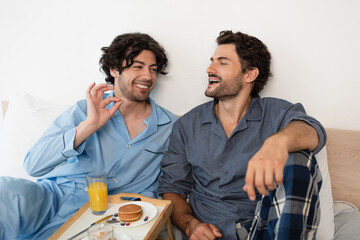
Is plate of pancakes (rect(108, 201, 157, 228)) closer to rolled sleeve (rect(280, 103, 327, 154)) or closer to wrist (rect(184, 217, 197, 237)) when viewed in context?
wrist (rect(184, 217, 197, 237))

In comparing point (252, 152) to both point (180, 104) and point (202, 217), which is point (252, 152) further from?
point (180, 104)

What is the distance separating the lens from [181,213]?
4.31 ft

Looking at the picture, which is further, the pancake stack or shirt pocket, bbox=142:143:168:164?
shirt pocket, bbox=142:143:168:164

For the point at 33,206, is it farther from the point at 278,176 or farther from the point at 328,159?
the point at 328,159

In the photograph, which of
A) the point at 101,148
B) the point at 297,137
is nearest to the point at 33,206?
the point at 101,148

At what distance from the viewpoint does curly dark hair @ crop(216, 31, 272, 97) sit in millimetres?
1436

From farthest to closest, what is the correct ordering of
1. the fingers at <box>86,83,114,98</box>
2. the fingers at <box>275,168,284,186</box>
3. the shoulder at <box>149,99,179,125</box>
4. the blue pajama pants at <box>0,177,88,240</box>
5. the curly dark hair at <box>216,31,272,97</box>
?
the shoulder at <box>149,99,179,125</box>
the curly dark hair at <box>216,31,272,97</box>
the fingers at <box>86,83,114,98</box>
the blue pajama pants at <box>0,177,88,240</box>
the fingers at <box>275,168,284,186</box>

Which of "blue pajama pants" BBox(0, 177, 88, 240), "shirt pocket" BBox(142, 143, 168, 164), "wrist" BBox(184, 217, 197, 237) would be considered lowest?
"wrist" BBox(184, 217, 197, 237)

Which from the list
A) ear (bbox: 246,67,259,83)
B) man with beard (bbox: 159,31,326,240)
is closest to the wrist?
man with beard (bbox: 159,31,326,240)

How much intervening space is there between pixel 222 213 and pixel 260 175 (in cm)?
56

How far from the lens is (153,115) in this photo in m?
1.53

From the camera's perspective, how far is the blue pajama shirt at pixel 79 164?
1.22m

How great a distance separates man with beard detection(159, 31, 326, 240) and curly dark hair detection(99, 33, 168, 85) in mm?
318

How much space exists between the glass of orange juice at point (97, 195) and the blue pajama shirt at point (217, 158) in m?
0.36
